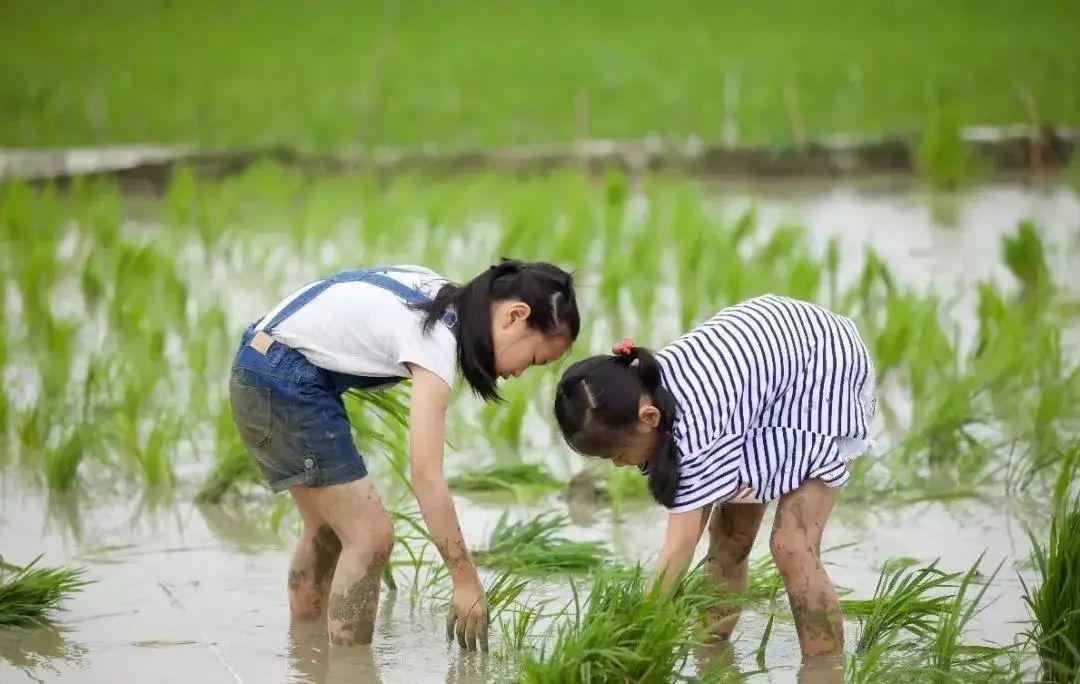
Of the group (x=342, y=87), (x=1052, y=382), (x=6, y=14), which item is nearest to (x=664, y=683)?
(x=1052, y=382)

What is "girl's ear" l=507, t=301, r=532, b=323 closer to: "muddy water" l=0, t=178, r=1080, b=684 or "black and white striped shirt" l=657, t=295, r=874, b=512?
"black and white striped shirt" l=657, t=295, r=874, b=512

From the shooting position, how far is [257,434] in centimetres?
306

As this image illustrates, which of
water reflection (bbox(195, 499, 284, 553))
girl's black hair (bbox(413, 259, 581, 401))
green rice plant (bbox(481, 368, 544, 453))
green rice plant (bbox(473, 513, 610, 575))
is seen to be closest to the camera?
girl's black hair (bbox(413, 259, 581, 401))

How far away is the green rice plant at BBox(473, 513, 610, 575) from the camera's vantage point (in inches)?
136

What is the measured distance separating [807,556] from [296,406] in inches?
36.3

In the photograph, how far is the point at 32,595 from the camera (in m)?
3.19

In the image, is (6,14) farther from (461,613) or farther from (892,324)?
(461,613)

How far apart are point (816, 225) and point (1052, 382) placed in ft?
11.4

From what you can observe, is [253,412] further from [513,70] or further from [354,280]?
[513,70]

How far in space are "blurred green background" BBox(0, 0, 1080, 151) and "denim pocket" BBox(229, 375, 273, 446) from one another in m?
6.11

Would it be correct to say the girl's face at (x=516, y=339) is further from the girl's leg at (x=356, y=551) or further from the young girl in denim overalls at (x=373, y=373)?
the girl's leg at (x=356, y=551)

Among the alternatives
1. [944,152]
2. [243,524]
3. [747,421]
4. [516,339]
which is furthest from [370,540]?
[944,152]

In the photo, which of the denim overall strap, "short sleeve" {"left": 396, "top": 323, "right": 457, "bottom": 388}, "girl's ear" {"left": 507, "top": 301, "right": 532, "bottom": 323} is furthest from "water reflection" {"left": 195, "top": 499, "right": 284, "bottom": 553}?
"girl's ear" {"left": 507, "top": 301, "right": 532, "bottom": 323}

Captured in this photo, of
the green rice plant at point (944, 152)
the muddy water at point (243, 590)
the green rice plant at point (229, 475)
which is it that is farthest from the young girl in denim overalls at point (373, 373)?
the green rice plant at point (944, 152)
